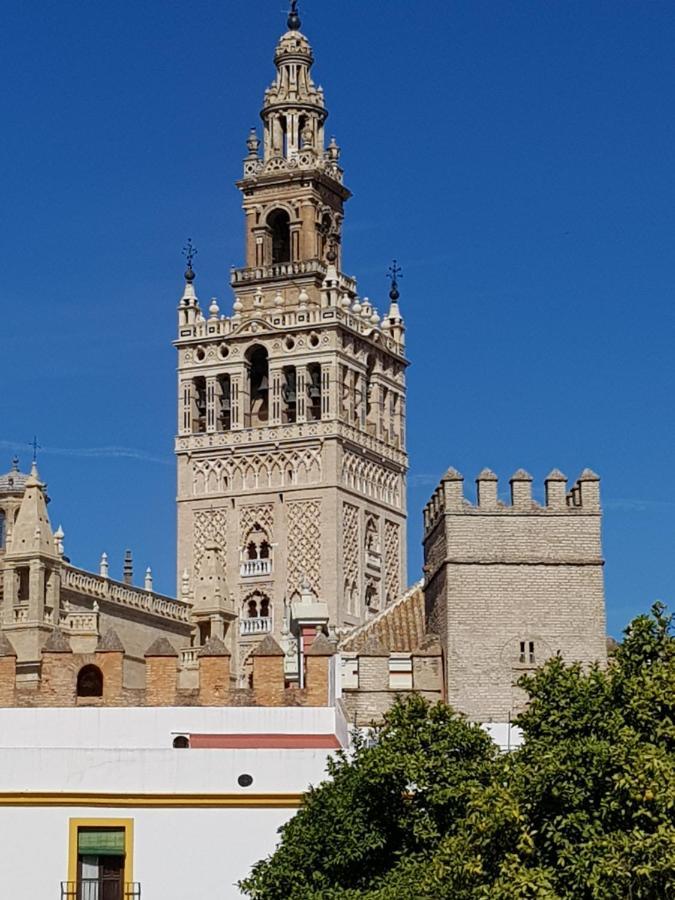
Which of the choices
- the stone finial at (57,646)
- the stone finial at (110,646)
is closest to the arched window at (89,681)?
the stone finial at (57,646)

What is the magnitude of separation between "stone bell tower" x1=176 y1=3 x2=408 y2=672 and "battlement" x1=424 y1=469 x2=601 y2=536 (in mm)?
42130

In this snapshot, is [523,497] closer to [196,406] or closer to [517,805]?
[517,805]

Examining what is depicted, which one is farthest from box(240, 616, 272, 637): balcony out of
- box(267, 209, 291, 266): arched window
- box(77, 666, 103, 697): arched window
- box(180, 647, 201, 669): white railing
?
box(77, 666, 103, 697): arched window

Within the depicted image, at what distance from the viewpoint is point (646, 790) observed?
31250 millimetres

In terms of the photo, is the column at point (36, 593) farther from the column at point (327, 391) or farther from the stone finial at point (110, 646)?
the stone finial at point (110, 646)

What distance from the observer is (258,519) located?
9244 centimetres

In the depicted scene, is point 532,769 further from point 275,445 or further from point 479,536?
point 275,445

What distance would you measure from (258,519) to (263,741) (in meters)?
50.0

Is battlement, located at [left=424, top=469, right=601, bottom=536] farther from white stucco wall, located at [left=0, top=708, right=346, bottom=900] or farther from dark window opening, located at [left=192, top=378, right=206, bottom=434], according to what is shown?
dark window opening, located at [left=192, top=378, right=206, bottom=434]

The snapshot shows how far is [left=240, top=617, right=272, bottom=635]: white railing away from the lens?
295 ft

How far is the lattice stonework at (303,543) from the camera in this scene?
9062 centimetres

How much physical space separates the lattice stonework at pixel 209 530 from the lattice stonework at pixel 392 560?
6811mm

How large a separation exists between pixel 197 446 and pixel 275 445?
3.51 m

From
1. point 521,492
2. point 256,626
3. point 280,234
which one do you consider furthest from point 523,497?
point 280,234
